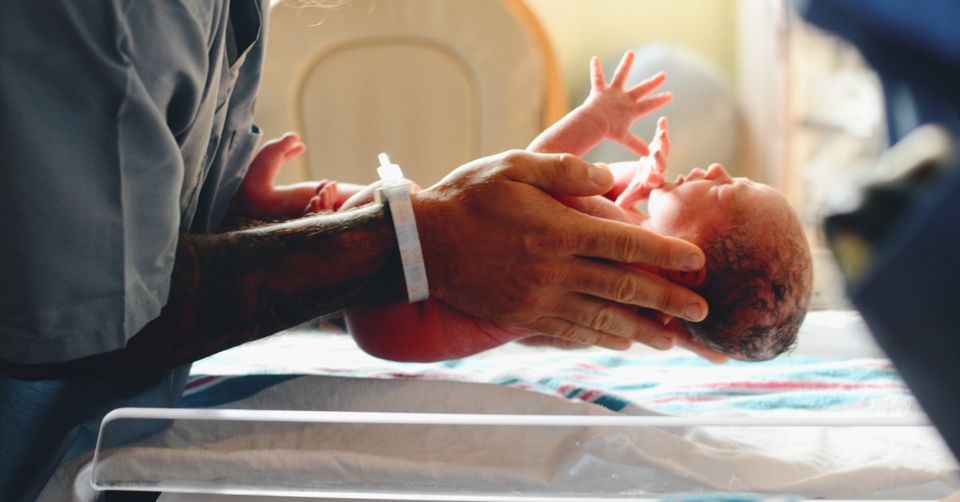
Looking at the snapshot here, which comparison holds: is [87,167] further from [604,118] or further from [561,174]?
[604,118]

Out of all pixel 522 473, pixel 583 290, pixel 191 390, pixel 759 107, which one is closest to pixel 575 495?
pixel 522 473

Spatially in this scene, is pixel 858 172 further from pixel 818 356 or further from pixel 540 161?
pixel 818 356

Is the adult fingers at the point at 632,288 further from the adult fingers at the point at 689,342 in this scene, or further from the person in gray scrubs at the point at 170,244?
the adult fingers at the point at 689,342

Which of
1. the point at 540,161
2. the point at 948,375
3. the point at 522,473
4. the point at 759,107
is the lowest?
the point at 759,107

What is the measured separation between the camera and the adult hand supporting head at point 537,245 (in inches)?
A: 38.2

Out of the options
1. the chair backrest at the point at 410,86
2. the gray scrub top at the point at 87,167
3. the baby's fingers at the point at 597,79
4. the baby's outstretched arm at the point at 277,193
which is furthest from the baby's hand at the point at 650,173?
the chair backrest at the point at 410,86

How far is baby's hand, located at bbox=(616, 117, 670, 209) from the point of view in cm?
113

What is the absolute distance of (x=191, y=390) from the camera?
3.71 feet

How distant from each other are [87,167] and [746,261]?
659 millimetres

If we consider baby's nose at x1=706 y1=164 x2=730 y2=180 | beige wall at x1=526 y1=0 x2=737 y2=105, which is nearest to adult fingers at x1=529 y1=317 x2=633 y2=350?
baby's nose at x1=706 y1=164 x2=730 y2=180

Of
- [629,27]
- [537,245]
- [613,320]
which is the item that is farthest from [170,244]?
[629,27]

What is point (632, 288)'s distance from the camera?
3.22ft

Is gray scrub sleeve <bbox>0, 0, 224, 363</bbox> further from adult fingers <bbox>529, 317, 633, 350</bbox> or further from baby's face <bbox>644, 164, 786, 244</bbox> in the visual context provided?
baby's face <bbox>644, 164, 786, 244</bbox>

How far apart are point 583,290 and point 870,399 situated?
393 millimetres
